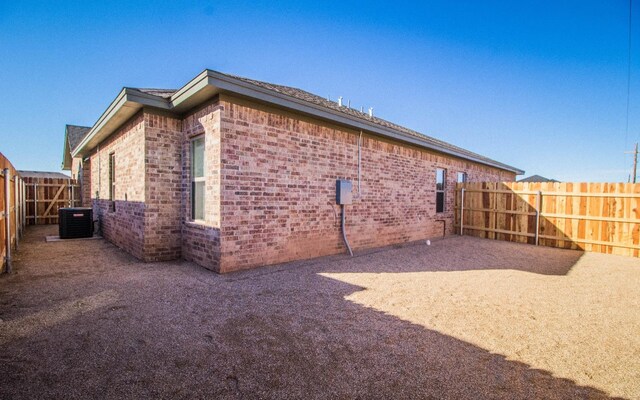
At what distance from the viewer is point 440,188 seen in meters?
11.6

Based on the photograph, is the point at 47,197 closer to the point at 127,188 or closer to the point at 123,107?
the point at 127,188

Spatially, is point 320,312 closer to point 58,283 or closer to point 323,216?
point 323,216

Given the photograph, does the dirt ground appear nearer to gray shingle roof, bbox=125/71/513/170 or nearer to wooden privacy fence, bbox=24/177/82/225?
gray shingle roof, bbox=125/71/513/170

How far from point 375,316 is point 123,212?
23.3 feet

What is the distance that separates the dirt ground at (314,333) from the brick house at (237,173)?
0.77 m

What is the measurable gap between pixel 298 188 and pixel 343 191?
1268mm

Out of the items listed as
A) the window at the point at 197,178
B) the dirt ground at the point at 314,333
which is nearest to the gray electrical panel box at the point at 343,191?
the dirt ground at the point at 314,333

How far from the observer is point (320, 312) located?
3.83 meters

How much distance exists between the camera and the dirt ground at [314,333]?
2.38m

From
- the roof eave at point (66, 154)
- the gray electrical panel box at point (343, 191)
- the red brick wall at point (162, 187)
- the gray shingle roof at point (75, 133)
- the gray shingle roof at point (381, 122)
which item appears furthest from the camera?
the roof eave at point (66, 154)

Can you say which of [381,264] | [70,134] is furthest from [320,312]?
[70,134]

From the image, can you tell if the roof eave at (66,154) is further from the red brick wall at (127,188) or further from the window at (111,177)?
the window at (111,177)

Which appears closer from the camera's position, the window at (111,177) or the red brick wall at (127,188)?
the red brick wall at (127,188)

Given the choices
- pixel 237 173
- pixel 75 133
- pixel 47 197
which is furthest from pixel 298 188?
pixel 75 133
